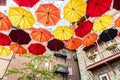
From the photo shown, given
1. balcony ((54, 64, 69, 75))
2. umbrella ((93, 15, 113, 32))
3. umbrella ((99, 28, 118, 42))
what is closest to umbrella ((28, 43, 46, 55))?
umbrella ((93, 15, 113, 32))

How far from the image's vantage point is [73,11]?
20.6 ft

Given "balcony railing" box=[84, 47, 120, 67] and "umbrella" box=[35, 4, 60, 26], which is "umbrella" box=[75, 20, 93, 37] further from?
"balcony railing" box=[84, 47, 120, 67]

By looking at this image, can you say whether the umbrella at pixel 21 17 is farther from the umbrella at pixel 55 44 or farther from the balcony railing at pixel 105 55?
the balcony railing at pixel 105 55

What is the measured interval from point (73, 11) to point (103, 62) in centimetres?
771

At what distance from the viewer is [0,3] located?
6.02 metres

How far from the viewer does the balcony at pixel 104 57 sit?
1245 centimetres

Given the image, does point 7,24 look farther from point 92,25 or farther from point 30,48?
point 92,25

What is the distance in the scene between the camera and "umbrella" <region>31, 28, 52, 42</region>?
22.8ft

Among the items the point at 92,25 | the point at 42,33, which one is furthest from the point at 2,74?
the point at 92,25

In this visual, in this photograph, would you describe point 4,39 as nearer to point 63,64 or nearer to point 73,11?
point 73,11

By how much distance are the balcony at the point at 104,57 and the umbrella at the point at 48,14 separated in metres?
7.60

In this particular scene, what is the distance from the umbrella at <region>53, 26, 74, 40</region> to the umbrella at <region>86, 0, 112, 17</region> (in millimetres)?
1198

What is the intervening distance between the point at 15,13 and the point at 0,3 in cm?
63

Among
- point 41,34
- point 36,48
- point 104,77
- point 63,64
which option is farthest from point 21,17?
point 63,64
